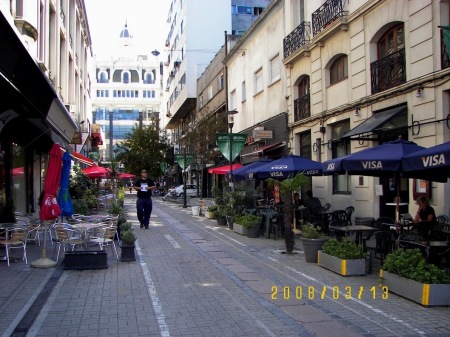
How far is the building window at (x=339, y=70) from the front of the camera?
16.7m

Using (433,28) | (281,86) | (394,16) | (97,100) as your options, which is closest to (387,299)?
(433,28)

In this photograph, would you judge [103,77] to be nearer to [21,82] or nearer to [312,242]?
[312,242]

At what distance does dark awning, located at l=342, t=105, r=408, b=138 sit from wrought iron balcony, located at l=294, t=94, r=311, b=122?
530 cm

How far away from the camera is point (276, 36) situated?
75.3 feet

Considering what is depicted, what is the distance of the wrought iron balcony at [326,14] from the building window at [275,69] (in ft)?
15.1

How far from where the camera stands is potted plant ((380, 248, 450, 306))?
650 centimetres

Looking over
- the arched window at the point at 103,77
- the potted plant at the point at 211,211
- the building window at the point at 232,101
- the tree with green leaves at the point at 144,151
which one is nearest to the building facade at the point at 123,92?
the arched window at the point at 103,77

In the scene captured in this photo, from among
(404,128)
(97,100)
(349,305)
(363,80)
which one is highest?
(97,100)

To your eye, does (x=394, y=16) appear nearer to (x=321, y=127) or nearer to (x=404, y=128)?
(x=404, y=128)

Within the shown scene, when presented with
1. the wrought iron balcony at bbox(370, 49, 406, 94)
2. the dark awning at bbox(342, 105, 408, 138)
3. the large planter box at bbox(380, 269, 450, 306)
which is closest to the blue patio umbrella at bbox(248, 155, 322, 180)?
the dark awning at bbox(342, 105, 408, 138)

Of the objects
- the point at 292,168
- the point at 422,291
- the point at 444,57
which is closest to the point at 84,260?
the point at 422,291

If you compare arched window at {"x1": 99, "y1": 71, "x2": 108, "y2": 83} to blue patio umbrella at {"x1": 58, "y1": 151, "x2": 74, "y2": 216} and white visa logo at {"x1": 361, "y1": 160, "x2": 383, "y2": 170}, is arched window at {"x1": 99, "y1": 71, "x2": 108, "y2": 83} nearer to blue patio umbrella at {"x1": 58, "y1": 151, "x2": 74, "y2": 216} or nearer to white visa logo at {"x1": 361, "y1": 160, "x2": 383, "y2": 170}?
blue patio umbrella at {"x1": 58, "y1": 151, "x2": 74, "y2": 216}

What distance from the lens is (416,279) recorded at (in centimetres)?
673

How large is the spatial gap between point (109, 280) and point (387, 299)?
4535 millimetres
